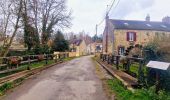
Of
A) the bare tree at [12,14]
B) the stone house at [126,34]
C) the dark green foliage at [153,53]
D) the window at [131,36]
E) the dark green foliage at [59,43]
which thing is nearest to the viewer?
the dark green foliage at [153,53]

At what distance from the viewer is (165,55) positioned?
899 centimetres

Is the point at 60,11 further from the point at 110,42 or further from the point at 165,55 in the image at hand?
the point at 165,55

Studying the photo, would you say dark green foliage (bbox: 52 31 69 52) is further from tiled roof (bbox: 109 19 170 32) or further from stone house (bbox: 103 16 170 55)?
tiled roof (bbox: 109 19 170 32)

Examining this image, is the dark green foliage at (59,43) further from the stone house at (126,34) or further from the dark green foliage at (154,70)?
the dark green foliage at (154,70)

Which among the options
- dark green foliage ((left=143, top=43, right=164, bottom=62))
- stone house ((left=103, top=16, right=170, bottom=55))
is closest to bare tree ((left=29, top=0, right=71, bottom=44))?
stone house ((left=103, top=16, right=170, bottom=55))

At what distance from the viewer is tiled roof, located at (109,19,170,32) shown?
49294mm

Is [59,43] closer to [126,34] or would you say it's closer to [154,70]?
[126,34]

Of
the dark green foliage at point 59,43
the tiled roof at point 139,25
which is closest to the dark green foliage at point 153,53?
the tiled roof at point 139,25

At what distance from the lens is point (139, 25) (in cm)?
5100

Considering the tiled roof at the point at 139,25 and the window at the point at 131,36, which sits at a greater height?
the tiled roof at the point at 139,25

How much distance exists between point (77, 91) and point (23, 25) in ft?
59.1

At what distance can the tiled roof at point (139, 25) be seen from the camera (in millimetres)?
49294

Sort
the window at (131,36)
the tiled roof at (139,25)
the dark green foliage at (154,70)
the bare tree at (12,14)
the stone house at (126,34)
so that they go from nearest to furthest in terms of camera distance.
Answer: the dark green foliage at (154,70) < the bare tree at (12,14) < the stone house at (126,34) < the window at (131,36) < the tiled roof at (139,25)

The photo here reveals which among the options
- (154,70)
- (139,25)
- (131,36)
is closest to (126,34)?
(131,36)
